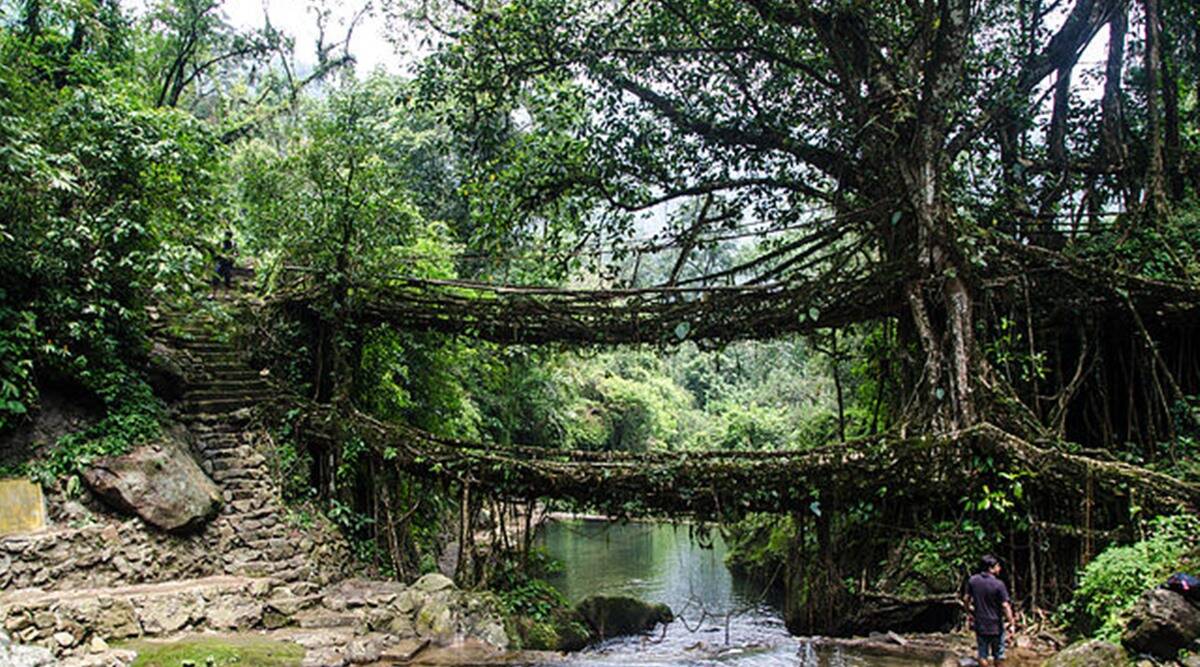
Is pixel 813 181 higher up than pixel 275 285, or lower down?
higher up

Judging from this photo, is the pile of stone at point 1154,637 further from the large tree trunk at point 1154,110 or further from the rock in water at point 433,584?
the rock in water at point 433,584

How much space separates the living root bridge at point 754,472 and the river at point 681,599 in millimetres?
511

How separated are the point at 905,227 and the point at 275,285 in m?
7.40

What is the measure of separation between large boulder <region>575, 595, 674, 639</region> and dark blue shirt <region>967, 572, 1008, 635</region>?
605 centimetres

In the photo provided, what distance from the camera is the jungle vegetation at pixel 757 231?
6.80m

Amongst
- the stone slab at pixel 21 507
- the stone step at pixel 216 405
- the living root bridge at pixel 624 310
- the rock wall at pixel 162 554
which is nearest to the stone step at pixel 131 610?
the rock wall at pixel 162 554

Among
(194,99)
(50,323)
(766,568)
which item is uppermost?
(194,99)

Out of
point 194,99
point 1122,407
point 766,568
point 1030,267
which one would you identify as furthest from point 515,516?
point 194,99

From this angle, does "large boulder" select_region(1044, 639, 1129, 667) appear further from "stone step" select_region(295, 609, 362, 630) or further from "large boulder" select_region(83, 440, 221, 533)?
"large boulder" select_region(83, 440, 221, 533)

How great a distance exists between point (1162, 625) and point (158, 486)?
8087mm

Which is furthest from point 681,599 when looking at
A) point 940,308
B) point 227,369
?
point 227,369

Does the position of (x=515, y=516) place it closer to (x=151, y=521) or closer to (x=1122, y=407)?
(x=151, y=521)

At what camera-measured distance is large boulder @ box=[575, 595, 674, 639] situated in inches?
421

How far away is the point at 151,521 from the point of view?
286 inches
